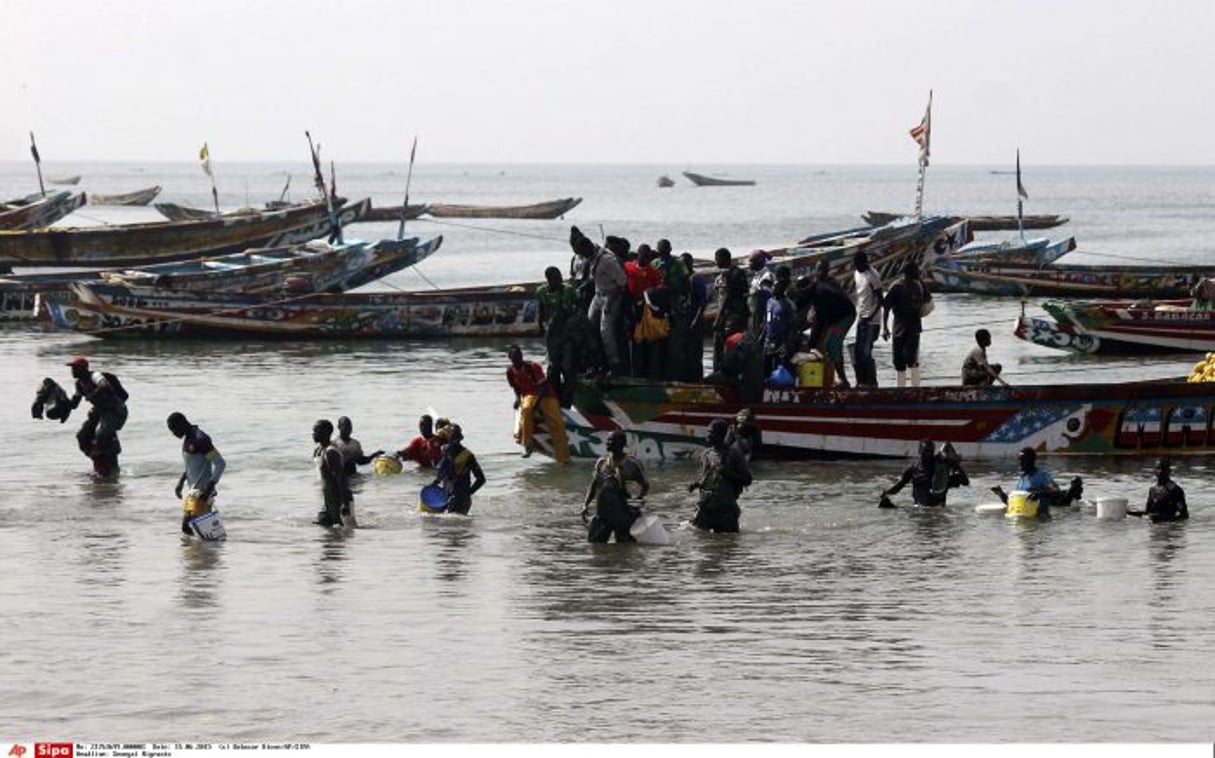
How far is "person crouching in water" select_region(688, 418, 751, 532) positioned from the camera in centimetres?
1602

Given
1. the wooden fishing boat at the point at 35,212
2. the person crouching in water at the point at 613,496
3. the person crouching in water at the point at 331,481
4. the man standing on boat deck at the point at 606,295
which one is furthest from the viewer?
the wooden fishing boat at the point at 35,212

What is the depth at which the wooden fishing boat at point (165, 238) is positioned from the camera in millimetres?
49438

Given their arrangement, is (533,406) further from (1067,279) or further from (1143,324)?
(1067,279)

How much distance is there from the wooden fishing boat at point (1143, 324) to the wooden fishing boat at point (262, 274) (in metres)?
13.9

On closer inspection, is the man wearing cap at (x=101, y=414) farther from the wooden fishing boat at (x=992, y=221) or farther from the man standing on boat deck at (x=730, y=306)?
the wooden fishing boat at (x=992, y=221)

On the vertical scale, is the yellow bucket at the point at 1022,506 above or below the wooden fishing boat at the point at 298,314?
above

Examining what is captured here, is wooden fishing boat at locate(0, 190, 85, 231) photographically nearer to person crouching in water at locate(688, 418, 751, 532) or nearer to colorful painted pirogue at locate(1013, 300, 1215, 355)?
colorful painted pirogue at locate(1013, 300, 1215, 355)

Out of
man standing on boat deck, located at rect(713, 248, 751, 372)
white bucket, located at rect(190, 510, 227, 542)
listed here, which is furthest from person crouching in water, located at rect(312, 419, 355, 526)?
man standing on boat deck, located at rect(713, 248, 751, 372)

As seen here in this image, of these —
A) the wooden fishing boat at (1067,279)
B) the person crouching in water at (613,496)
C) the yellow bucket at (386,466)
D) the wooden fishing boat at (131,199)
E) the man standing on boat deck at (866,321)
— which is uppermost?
the man standing on boat deck at (866,321)

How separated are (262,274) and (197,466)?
77.7 feet

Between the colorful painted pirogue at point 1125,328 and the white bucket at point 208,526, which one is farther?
the colorful painted pirogue at point 1125,328

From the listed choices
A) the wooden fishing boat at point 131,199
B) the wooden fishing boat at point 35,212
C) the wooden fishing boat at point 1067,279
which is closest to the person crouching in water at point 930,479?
the wooden fishing boat at point 1067,279

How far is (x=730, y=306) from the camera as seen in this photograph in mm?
19828

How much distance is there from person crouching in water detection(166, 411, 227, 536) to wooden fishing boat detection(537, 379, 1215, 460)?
15.0 feet
